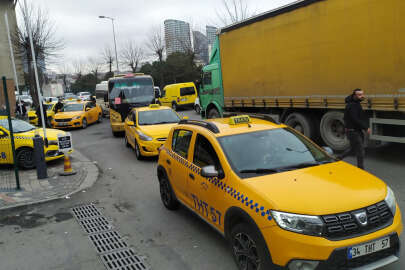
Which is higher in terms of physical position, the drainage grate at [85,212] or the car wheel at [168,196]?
the car wheel at [168,196]

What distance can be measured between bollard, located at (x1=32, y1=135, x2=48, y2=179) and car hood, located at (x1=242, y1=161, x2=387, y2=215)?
19.9 feet

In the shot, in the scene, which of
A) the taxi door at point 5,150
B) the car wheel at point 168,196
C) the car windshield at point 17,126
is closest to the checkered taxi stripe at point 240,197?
the car wheel at point 168,196

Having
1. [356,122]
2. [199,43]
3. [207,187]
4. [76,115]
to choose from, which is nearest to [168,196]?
[207,187]

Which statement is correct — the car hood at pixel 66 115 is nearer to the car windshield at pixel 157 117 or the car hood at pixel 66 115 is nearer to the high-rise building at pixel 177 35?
the car windshield at pixel 157 117

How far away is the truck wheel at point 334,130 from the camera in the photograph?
9.43 metres

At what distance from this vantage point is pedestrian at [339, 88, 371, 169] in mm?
7180

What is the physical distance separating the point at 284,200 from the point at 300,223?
0.27 metres

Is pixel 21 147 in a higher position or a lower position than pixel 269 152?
lower

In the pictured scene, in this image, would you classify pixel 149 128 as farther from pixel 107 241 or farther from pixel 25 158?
pixel 107 241

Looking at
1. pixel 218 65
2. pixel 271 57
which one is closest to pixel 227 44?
pixel 218 65

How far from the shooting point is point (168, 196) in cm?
596

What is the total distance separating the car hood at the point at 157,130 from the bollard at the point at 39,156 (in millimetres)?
2983

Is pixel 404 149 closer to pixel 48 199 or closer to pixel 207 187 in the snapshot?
pixel 207 187

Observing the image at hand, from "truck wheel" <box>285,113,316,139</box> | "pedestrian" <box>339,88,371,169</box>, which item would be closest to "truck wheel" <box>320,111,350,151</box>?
"truck wheel" <box>285,113,316,139</box>
